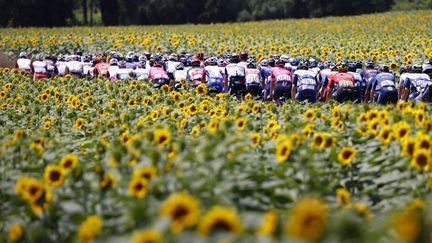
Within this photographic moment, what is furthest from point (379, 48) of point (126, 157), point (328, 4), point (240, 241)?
point (328, 4)

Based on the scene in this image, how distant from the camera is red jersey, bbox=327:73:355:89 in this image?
46.7ft

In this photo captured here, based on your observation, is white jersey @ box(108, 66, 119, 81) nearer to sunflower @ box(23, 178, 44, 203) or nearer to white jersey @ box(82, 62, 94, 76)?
white jersey @ box(82, 62, 94, 76)

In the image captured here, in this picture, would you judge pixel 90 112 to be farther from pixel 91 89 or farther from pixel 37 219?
pixel 37 219

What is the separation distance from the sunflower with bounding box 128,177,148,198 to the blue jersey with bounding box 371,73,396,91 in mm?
10624

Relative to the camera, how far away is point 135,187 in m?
4.25

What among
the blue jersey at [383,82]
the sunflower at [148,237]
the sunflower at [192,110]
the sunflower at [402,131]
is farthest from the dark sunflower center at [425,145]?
the blue jersey at [383,82]

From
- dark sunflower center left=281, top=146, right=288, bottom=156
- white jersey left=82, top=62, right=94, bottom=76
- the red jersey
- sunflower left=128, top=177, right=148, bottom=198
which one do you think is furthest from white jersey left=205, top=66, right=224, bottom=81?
sunflower left=128, top=177, right=148, bottom=198

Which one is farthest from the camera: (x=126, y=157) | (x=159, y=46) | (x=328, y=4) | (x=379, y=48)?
(x=328, y=4)

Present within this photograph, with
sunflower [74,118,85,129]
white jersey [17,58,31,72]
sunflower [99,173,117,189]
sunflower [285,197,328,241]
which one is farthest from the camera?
white jersey [17,58,31,72]

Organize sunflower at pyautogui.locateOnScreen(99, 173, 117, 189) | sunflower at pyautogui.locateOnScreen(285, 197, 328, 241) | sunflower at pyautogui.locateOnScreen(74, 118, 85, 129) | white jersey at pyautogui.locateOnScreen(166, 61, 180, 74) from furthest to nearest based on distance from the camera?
white jersey at pyautogui.locateOnScreen(166, 61, 180, 74)
sunflower at pyautogui.locateOnScreen(74, 118, 85, 129)
sunflower at pyautogui.locateOnScreen(99, 173, 117, 189)
sunflower at pyautogui.locateOnScreen(285, 197, 328, 241)

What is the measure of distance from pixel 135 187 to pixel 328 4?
64.3 meters

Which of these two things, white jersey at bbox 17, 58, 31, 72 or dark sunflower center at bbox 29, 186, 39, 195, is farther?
white jersey at bbox 17, 58, 31, 72

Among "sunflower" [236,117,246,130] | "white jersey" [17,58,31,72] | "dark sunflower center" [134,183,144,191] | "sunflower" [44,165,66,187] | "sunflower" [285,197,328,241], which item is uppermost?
"sunflower" [285,197,328,241]

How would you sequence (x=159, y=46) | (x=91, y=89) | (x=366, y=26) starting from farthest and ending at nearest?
(x=366, y=26) → (x=159, y=46) → (x=91, y=89)
